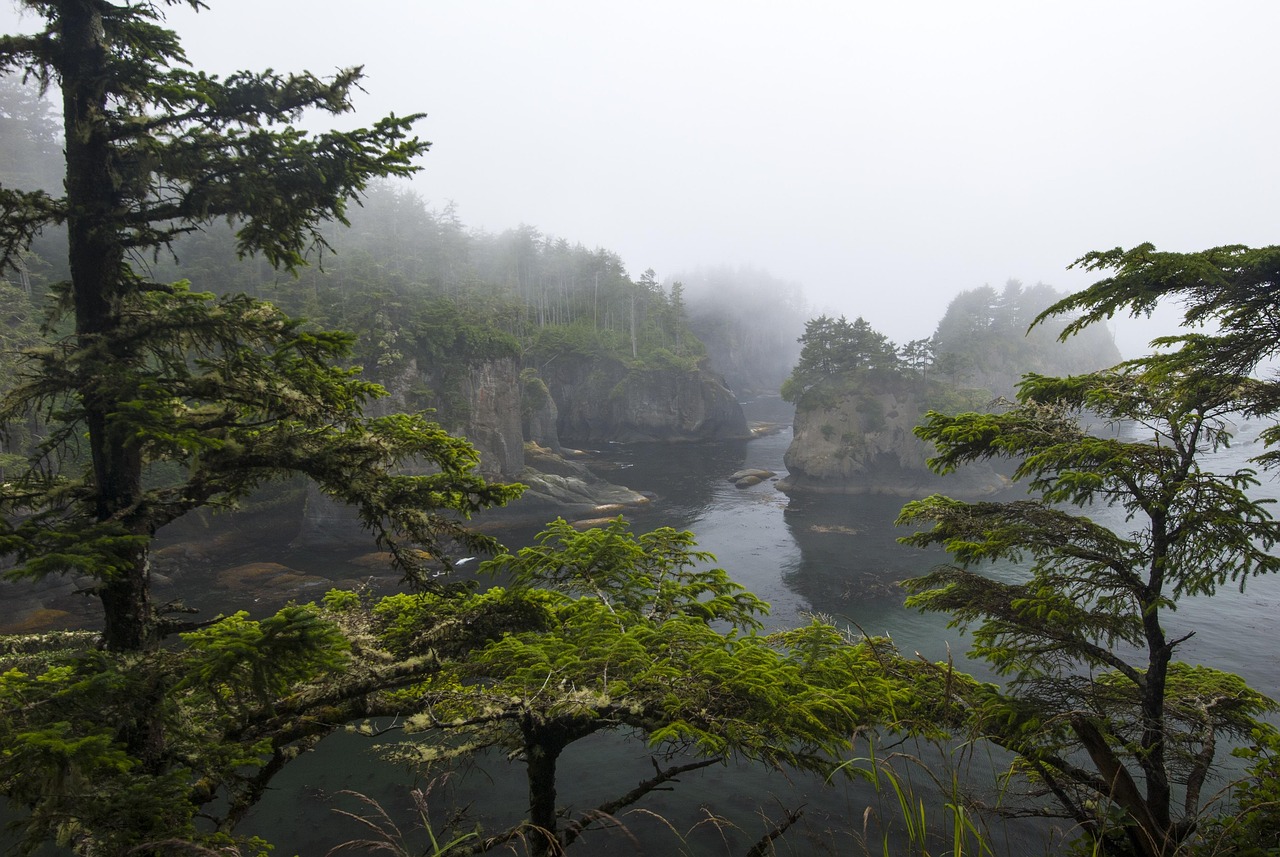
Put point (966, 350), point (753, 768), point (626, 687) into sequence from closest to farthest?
1. point (626, 687)
2. point (753, 768)
3. point (966, 350)

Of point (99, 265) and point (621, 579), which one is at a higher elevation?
point (99, 265)

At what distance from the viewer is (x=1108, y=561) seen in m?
6.93

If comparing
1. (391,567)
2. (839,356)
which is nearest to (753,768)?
(391,567)

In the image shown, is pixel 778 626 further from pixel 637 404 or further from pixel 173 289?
pixel 637 404

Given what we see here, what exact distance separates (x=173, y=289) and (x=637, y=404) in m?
71.8

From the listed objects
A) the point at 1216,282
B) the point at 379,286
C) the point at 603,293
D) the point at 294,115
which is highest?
the point at 603,293

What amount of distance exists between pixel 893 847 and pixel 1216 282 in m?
11.1

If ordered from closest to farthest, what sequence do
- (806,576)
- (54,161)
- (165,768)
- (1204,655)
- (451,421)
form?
(165,768)
(1204,655)
(806,576)
(451,421)
(54,161)

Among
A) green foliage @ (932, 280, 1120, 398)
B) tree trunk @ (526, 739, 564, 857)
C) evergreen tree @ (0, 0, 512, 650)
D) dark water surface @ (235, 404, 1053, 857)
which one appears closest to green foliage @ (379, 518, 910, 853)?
tree trunk @ (526, 739, 564, 857)

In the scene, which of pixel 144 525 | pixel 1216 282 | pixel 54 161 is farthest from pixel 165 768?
pixel 54 161

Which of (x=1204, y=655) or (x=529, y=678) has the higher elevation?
(x=529, y=678)

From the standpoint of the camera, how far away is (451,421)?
139 feet

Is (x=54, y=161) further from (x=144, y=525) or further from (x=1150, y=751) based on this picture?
(x=1150, y=751)

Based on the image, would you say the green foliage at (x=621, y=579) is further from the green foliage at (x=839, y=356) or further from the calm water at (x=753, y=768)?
the green foliage at (x=839, y=356)
